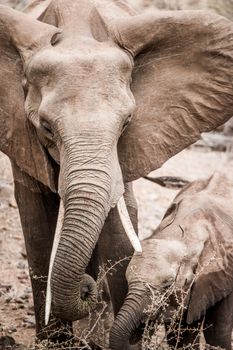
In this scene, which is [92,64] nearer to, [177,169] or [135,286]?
[135,286]

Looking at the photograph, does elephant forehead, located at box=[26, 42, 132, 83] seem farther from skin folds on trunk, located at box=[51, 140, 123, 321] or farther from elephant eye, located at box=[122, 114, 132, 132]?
skin folds on trunk, located at box=[51, 140, 123, 321]

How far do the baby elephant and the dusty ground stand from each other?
3.67 feet

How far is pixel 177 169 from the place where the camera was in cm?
999

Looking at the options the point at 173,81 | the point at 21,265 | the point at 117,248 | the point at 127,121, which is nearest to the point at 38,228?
the point at 117,248

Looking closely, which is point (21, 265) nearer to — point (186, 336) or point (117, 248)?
point (117, 248)

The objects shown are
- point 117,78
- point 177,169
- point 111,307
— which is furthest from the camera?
point 177,169

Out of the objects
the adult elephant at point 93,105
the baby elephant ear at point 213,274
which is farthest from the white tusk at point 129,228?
the baby elephant ear at point 213,274

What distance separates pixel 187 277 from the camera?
18.1 ft

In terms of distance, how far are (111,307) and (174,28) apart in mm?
1906

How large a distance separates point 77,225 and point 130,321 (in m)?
0.57

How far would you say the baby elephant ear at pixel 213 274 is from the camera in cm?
565

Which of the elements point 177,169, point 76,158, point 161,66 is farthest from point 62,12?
point 177,169

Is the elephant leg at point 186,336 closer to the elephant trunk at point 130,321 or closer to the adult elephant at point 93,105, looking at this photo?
the adult elephant at point 93,105

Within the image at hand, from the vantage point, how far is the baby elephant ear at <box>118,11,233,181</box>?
5.48 m
